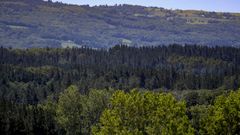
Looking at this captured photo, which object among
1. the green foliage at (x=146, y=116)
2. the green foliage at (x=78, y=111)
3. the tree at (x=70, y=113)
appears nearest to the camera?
the green foliage at (x=146, y=116)

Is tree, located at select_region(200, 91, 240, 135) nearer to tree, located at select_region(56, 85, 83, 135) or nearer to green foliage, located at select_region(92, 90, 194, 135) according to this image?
green foliage, located at select_region(92, 90, 194, 135)

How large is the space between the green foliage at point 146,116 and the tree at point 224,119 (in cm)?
333

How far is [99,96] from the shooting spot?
162000 mm

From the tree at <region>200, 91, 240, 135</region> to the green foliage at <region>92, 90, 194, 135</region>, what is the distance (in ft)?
10.9

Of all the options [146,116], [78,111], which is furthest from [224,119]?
[78,111]

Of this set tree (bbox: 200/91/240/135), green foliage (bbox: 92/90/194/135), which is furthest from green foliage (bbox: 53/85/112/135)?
tree (bbox: 200/91/240/135)

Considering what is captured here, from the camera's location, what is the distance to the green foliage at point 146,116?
6675 centimetres

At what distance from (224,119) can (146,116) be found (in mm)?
12401

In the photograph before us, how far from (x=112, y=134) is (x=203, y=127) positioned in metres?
12.7

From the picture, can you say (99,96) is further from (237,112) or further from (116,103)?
(237,112)

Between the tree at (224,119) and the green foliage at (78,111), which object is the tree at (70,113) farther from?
the tree at (224,119)

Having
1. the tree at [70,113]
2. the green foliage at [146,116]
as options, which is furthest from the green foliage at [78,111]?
the green foliage at [146,116]

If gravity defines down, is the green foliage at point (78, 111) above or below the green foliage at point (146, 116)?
below

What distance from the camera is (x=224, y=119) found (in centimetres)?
6781
